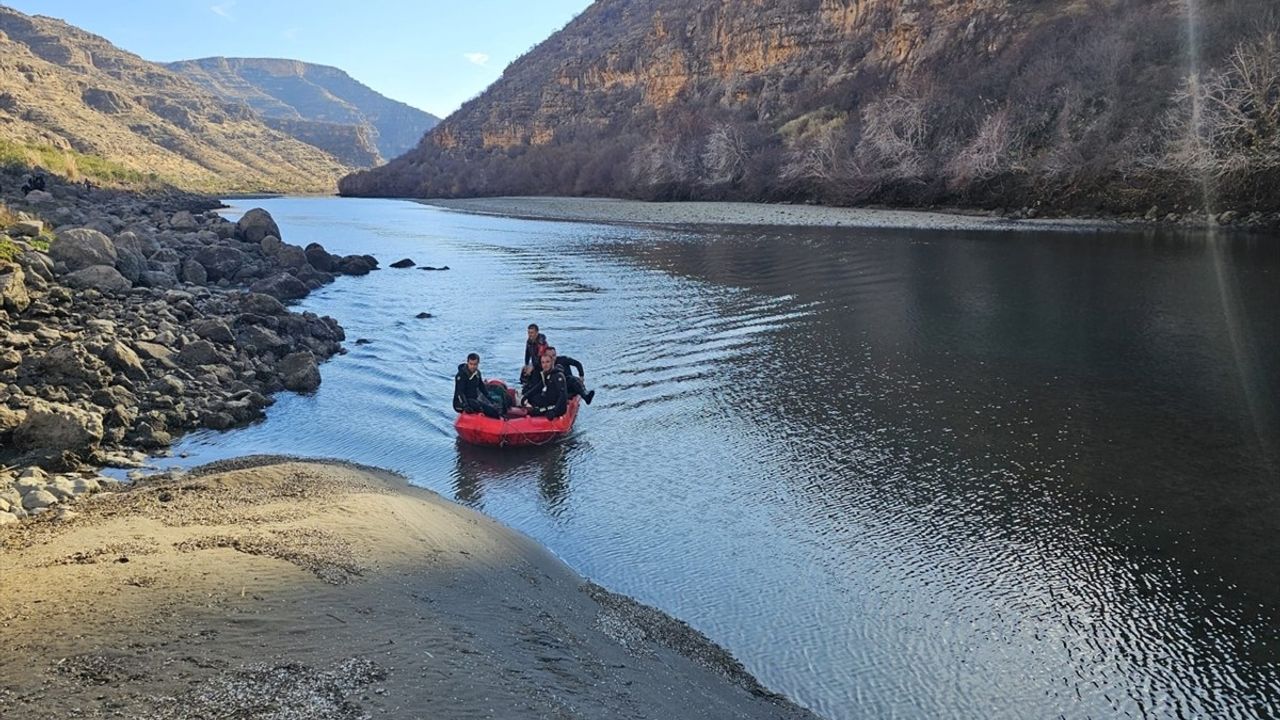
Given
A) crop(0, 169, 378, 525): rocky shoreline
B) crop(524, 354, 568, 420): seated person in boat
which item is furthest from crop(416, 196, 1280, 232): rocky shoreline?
crop(524, 354, 568, 420): seated person in boat

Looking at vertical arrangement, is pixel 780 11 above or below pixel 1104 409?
above

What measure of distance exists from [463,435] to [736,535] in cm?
475

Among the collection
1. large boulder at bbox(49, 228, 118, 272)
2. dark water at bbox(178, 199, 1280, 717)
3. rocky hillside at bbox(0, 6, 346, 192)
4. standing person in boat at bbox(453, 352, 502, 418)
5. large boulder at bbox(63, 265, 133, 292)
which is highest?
rocky hillside at bbox(0, 6, 346, 192)

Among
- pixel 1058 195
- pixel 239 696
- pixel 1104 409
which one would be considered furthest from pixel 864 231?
pixel 239 696

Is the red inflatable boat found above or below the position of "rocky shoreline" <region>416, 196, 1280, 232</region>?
below

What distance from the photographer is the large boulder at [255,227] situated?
32.6m

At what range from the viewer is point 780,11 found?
89.0m

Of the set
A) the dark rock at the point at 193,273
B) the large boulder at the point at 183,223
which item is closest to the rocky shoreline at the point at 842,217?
the large boulder at the point at 183,223

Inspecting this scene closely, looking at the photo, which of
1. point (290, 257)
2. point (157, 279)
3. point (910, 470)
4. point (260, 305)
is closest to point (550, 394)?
point (910, 470)

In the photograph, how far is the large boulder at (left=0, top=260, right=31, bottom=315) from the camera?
1269cm

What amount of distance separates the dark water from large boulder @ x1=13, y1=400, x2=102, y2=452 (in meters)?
1.16

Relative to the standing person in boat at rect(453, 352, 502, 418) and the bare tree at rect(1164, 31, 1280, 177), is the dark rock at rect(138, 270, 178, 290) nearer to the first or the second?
the standing person in boat at rect(453, 352, 502, 418)

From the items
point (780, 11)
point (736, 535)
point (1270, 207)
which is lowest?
point (736, 535)

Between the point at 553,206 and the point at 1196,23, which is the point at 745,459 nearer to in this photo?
the point at 1196,23
